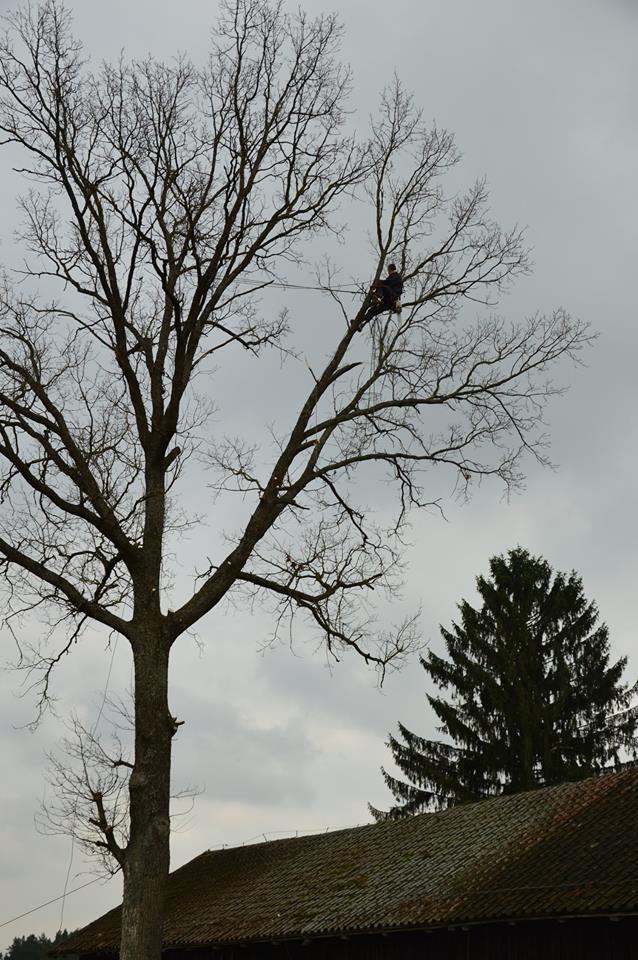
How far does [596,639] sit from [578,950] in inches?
844

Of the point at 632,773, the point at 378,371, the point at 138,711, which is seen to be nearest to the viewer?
the point at 138,711

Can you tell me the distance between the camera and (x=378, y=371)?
52.7 feet

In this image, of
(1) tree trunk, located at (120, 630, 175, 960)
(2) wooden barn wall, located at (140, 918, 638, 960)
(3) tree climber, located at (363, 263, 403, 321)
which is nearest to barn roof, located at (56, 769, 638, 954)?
(2) wooden barn wall, located at (140, 918, 638, 960)

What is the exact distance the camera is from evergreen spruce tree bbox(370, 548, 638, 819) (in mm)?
32656

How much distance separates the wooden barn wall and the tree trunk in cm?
476

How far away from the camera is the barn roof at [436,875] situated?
1441cm

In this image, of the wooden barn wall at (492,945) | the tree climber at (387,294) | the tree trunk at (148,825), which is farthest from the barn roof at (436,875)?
the tree climber at (387,294)

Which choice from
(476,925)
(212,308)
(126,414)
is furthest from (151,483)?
(476,925)

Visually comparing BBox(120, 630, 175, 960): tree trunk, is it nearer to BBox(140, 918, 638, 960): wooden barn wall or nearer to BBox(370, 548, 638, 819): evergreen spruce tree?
BBox(140, 918, 638, 960): wooden barn wall

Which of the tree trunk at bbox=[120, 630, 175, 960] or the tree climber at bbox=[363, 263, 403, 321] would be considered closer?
the tree trunk at bbox=[120, 630, 175, 960]

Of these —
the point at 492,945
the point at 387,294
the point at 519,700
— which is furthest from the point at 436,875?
the point at 519,700

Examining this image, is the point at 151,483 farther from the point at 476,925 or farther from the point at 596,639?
the point at 596,639

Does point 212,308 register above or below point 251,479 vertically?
above

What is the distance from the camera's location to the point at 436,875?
55.8ft
